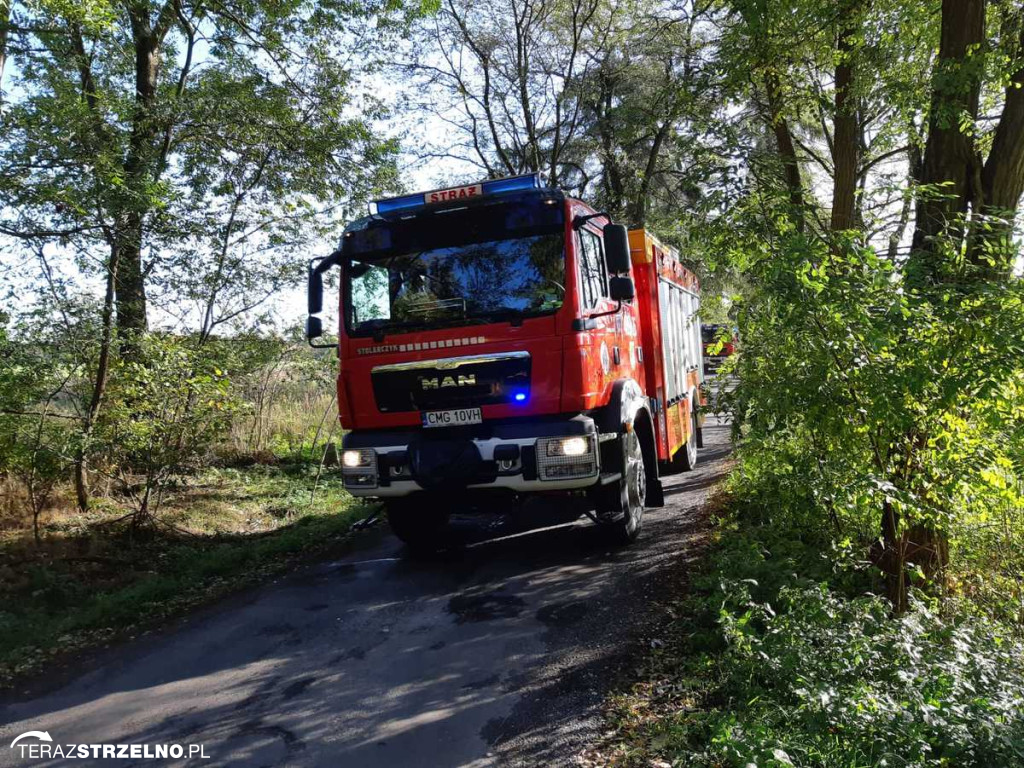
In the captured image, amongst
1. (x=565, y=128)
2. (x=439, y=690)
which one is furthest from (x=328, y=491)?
(x=565, y=128)

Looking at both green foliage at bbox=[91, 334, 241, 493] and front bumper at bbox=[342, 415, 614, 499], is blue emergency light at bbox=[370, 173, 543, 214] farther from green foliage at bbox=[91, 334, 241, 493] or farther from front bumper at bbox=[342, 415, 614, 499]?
green foliage at bbox=[91, 334, 241, 493]

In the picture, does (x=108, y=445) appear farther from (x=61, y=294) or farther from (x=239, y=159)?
(x=239, y=159)

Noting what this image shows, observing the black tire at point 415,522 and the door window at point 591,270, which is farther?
the black tire at point 415,522

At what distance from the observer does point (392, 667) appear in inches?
173

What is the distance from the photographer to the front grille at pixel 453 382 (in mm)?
5680

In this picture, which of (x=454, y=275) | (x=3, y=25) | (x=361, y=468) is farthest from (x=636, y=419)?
(x=3, y=25)

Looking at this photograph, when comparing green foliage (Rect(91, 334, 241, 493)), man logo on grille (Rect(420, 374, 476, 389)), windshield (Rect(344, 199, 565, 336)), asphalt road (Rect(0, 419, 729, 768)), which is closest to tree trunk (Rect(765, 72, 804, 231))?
windshield (Rect(344, 199, 565, 336))

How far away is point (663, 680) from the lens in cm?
402

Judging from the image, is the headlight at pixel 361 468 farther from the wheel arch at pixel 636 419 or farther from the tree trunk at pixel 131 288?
the tree trunk at pixel 131 288

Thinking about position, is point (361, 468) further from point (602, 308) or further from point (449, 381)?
point (602, 308)

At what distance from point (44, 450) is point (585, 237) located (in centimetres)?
584

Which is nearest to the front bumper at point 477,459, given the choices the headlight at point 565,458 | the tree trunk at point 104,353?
the headlight at point 565,458

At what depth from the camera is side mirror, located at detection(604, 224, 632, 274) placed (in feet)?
18.9

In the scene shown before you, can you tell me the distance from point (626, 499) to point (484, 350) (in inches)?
75.5
